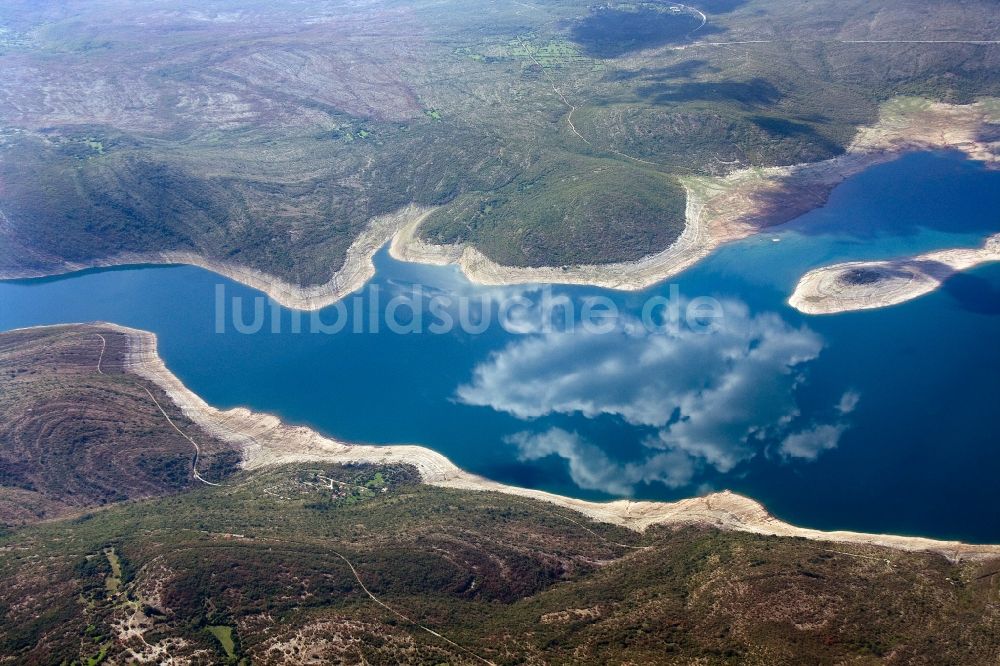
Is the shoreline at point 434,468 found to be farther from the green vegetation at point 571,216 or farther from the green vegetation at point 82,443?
the green vegetation at point 571,216

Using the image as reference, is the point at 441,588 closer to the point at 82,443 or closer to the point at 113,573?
the point at 113,573

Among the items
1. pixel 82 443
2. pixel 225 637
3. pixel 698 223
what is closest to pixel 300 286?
pixel 82 443

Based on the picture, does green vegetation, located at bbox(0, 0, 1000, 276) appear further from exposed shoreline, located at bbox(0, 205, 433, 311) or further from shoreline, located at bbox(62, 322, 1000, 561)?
shoreline, located at bbox(62, 322, 1000, 561)

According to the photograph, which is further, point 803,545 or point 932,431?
point 932,431

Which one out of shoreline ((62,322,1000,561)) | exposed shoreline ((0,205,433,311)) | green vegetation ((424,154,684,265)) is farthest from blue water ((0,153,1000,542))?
green vegetation ((424,154,684,265))

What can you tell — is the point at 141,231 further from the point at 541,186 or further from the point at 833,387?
the point at 833,387

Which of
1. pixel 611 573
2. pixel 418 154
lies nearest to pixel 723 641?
pixel 611 573

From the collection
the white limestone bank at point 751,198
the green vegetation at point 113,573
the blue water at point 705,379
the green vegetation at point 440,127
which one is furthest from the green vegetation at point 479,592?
the green vegetation at point 440,127
